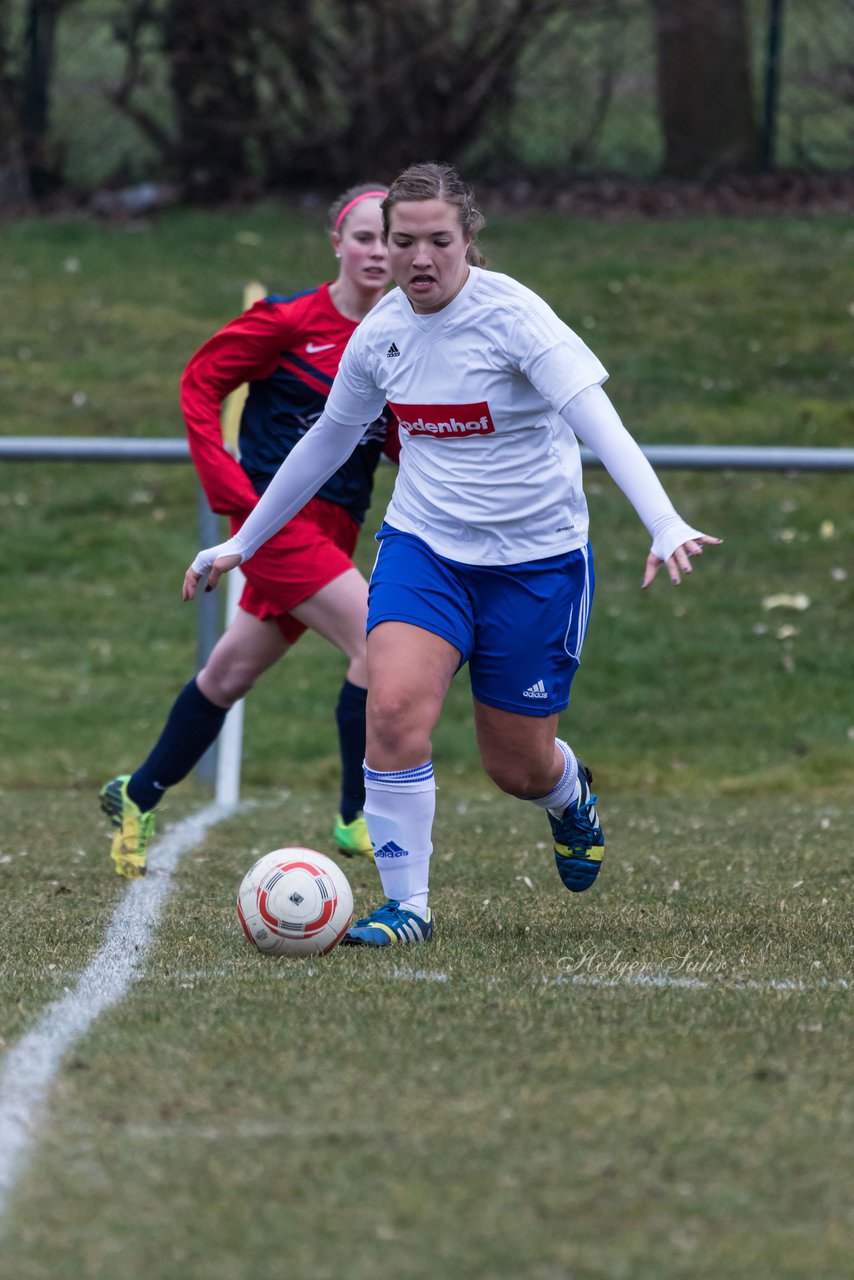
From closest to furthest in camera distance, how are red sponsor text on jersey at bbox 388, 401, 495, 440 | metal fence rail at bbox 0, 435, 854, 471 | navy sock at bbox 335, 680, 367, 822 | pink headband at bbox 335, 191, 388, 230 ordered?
red sponsor text on jersey at bbox 388, 401, 495, 440 < pink headband at bbox 335, 191, 388, 230 < navy sock at bbox 335, 680, 367, 822 < metal fence rail at bbox 0, 435, 854, 471

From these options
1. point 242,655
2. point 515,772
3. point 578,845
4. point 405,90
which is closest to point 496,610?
point 515,772

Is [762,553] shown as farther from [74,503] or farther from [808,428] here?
[74,503]

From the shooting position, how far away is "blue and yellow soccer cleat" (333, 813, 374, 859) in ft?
20.7

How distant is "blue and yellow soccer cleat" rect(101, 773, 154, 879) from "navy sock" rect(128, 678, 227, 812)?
0.04 metres

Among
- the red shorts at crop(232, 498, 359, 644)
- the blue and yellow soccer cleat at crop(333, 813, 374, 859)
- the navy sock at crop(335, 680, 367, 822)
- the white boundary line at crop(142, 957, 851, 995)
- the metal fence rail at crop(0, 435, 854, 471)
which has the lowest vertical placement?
the blue and yellow soccer cleat at crop(333, 813, 374, 859)

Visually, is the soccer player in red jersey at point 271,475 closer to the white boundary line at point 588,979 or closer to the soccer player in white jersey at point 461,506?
the soccer player in white jersey at point 461,506

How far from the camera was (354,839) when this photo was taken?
632 centimetres

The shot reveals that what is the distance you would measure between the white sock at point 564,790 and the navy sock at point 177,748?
4.75ft

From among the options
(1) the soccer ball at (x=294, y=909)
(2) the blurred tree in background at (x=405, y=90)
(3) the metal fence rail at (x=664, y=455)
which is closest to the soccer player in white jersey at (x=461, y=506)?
(1) the soccer ball at (x=294, y=909)

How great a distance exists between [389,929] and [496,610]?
857mm

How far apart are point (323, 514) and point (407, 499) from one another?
1.48 metres

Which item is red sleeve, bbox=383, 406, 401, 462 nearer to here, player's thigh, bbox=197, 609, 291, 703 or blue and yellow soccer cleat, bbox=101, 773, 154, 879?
player's thigh, bbox=197, 609, 291, 703

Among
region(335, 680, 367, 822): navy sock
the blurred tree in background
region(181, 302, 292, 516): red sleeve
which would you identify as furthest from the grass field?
region(181, 302, 292, 516): red sleeve

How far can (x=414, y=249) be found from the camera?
172 inches
